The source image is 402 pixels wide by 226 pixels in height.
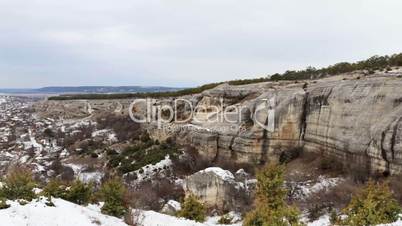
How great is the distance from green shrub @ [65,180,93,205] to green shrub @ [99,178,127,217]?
1131mm

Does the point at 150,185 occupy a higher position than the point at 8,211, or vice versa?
the point at 8,211

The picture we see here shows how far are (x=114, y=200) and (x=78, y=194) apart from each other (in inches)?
77.0

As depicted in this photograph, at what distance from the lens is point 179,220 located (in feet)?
62.5

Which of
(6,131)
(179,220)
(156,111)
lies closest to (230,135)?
(179,220)

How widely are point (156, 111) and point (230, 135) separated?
941 inches

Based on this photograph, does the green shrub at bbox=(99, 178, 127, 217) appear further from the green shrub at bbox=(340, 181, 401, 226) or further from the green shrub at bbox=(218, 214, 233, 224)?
the green shrub at bbox=(340, 181, 401, 226)

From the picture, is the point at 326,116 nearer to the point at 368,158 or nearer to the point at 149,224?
the point at 368,158

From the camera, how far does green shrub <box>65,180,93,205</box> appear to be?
63.9 feet

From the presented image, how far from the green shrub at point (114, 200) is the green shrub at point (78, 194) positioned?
1.13 meters

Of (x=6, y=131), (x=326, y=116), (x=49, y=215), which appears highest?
(x=326, y=116)

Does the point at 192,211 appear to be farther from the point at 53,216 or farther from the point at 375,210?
the point at 375,210

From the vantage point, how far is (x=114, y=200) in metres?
18.8

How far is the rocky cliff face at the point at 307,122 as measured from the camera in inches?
964

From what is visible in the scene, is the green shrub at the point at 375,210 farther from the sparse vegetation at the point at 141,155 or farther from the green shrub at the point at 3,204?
the sparse vegetation at the point at 141,155
